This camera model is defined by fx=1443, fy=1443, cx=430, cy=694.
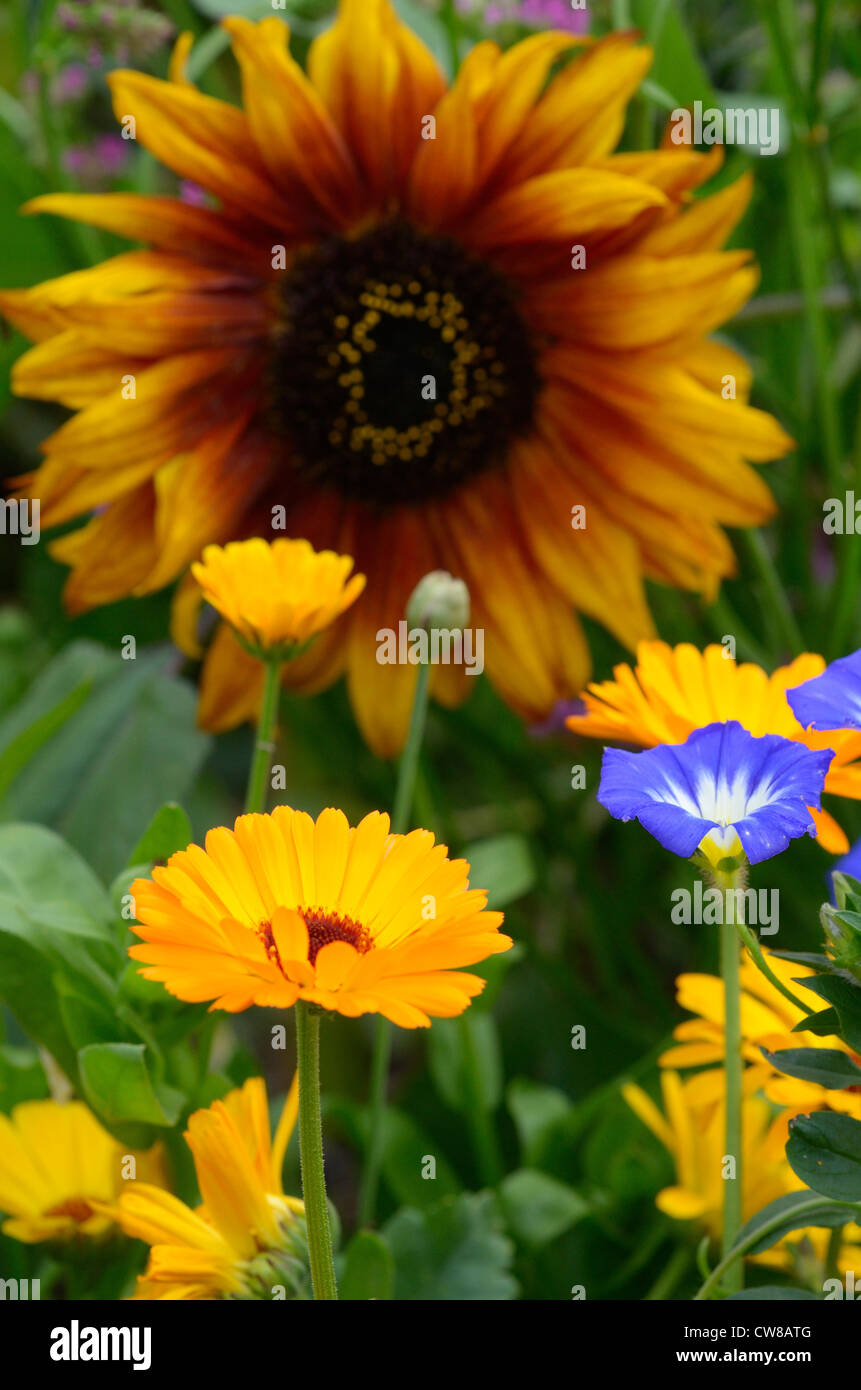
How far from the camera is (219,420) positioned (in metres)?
0.46

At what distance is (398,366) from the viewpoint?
48 centimetres

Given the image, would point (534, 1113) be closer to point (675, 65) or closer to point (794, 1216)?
point (794, 1216)

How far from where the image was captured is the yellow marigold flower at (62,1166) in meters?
0.31

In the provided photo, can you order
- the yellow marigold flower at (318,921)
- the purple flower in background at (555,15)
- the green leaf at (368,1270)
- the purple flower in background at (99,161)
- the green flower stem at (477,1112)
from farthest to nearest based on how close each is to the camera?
the purple flower in background at (99,161) < the purple flower in background at (555,15) < the green flower stem at (477,1112) < the green leaf at (368,1270) < the yellow marigold flower at (318,921)

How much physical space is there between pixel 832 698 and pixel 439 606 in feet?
0.38

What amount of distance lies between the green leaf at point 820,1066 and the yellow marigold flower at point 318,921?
6 centimetres

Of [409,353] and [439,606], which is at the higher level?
[409,353]

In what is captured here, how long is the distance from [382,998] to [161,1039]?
0.12m

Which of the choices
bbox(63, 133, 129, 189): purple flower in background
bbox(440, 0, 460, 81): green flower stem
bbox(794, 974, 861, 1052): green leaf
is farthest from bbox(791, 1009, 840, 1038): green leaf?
bbox(63, 133, 129, 189): purple flower in background

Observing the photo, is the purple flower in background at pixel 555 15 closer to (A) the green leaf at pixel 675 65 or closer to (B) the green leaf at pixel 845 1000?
(A) the green leaf at pixel 675 65

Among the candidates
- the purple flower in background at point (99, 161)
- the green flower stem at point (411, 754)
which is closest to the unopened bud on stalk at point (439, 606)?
the green flower stem at point (411, 754)

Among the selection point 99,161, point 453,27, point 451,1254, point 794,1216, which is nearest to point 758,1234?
point 794,1216

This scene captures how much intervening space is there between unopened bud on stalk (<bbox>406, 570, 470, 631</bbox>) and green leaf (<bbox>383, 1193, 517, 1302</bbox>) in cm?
14

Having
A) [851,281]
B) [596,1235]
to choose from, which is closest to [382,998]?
[596,1235]
